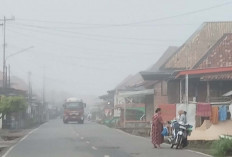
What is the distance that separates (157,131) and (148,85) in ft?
98.0

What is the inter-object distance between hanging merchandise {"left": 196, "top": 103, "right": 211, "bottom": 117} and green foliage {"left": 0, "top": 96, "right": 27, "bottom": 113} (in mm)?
22255

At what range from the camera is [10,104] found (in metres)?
45.4

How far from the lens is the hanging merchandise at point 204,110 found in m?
25.2

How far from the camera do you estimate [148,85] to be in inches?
2025

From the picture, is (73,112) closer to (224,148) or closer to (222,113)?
(222,113)

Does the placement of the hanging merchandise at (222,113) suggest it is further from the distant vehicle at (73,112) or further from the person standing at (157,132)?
the distant vehicle at (73,112)

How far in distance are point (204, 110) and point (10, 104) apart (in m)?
23.7

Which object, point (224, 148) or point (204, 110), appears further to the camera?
point (204, 110)

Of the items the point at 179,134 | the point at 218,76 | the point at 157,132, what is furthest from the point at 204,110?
the point at 218,76

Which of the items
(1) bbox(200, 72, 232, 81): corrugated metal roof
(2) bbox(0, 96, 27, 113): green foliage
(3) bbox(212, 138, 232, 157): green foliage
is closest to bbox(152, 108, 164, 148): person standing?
(3) bbox(212, 138, 232, 157): green foliage

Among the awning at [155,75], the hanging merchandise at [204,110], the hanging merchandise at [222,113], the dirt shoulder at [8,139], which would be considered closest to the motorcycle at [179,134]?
the hanging merchandise at [222,113]

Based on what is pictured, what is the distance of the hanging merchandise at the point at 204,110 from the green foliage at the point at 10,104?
22255mm

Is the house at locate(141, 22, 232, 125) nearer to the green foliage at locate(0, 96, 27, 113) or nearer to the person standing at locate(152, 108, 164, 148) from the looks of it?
the person standing at locate(152, 108, 164, 148)

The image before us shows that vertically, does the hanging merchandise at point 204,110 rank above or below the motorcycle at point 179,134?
above
